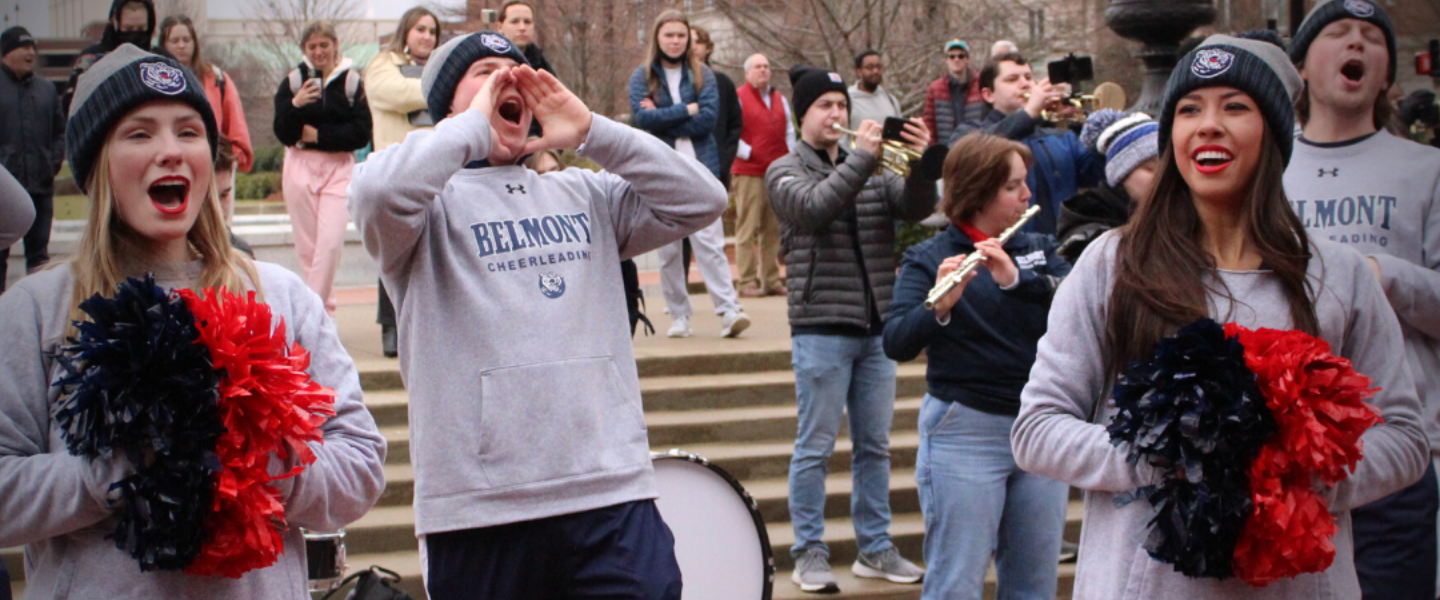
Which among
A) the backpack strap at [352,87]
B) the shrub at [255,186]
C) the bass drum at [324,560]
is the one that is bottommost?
the shrub at [255,186]

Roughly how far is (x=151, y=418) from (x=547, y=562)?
113cm

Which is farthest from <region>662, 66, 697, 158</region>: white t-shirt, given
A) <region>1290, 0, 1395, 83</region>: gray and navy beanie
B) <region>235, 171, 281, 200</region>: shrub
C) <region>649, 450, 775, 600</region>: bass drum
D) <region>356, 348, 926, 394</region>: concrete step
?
<region>235, 171, 281, 200</region>: shrub

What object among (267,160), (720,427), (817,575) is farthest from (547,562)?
(267,160)

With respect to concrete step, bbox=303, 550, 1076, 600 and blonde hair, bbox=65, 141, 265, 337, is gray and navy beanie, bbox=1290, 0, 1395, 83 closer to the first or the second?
concrete step, bbox=303, 550, 1076, 600

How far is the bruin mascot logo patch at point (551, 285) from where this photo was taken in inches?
131

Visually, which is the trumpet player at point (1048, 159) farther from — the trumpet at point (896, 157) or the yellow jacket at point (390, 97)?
the yellow jacket at point (390, 97)

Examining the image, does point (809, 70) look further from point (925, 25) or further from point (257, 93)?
point (257, 93)

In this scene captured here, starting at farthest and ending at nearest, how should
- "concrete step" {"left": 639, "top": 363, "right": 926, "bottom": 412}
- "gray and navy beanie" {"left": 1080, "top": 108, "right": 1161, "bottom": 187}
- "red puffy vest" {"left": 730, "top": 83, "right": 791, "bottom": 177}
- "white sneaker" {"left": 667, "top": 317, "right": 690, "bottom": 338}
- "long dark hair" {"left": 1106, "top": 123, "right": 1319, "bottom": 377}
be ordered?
1. "red puffy vest" {"left": 730, "top": 83, "right": 791, "bottom": 177}
2. "white sneaker" {"left": 667, "top": 317, "right": 690, "bottom": 338}
3. "concrete step" {"left": 639, "top": 363, "right": 926, "bottom": 412}
4. "gray and navy beanie" {"left": 1080, "top": 108, "right": 1161, "bottom": 187}
5. "long dark hair" {"left": 1106, "top": 123, "right": 1319, "bottom": 377}

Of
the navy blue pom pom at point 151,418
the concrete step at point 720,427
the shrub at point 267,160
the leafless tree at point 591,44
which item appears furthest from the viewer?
the shrub at point 267,160

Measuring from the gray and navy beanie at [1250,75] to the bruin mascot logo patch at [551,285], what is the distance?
4.76 ft

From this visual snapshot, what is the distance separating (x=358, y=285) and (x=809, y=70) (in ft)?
26.5

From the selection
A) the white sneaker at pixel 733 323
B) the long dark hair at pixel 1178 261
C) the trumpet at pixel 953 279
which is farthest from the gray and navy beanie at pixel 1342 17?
the white sneaker at pixel 733 323

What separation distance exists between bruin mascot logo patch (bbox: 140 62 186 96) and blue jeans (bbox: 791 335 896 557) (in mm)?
3857

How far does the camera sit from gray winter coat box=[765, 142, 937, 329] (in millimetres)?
6176
